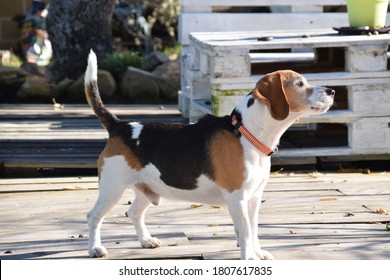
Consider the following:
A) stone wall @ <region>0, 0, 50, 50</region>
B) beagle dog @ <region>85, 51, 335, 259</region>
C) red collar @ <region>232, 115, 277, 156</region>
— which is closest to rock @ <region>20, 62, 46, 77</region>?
stone wall @ <region>0, 0, 50, 50</region>

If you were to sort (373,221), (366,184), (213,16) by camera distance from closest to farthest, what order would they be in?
(373,221), (366,184), (213,16)

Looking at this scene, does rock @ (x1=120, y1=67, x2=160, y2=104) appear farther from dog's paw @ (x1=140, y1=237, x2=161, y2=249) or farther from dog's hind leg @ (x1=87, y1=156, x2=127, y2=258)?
dog's hind leg @ (x1=87, y1=156, x2=127, y2=258)

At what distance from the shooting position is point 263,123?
5.75 meters

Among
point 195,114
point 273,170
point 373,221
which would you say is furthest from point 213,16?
point 373,221

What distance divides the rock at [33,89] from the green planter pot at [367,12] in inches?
202

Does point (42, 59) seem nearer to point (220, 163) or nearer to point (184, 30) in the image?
point (184, 30)

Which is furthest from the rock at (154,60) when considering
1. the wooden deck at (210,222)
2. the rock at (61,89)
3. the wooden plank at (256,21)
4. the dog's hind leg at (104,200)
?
the dog's hind leg at (104,200)

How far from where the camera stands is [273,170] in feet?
29.6

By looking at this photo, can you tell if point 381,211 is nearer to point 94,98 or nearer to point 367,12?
point 94,98

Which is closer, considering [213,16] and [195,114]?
[195,114]

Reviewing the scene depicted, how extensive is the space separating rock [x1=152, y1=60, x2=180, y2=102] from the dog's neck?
770 centimetres

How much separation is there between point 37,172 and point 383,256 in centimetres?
403

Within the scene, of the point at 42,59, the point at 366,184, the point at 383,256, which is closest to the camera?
the point at 383,256

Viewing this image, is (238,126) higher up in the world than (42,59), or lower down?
higher up
